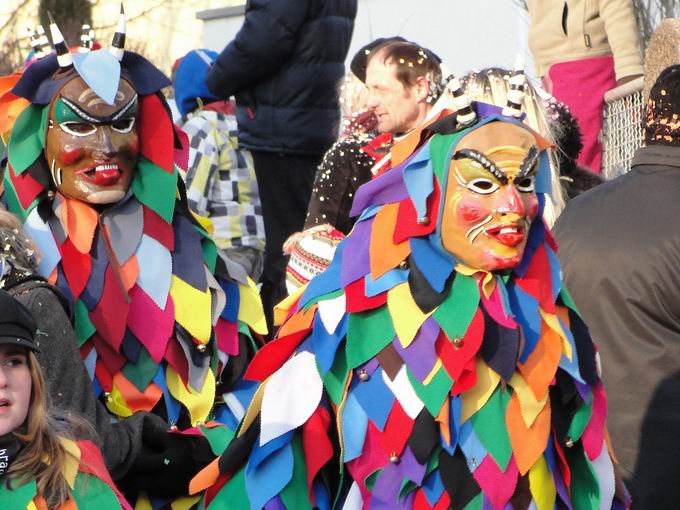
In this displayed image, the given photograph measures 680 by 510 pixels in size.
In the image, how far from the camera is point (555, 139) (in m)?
5.84

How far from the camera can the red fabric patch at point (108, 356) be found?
4656 mm

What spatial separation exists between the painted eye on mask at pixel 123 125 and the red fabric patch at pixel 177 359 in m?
0.67

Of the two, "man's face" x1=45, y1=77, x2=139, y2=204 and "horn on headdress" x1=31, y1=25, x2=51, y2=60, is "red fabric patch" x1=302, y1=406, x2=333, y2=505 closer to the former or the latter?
"man's face" x1=45, y1=77, x2=139, y2=204

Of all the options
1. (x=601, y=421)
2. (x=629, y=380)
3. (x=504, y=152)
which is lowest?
(x=629, y=380)

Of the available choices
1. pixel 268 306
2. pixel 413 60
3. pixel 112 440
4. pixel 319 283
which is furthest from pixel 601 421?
pixel 268 306

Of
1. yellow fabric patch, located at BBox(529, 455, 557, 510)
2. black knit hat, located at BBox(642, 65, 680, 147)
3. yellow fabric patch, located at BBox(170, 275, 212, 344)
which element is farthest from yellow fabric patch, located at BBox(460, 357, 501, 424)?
black knit hat, located at BBox(642, 65, 680, 147)

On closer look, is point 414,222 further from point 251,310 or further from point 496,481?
point 251,310

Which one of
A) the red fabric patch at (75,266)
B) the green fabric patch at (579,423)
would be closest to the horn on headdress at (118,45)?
the red fabric patch at (75,266)

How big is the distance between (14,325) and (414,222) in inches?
42.7

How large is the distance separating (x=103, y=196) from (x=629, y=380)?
1.80m

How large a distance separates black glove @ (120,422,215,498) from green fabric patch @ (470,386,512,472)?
0.93 metres

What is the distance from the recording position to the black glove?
4371 millimetres

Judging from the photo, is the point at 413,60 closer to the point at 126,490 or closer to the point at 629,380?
the point at 629,380

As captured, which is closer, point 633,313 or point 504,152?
point 504,152
